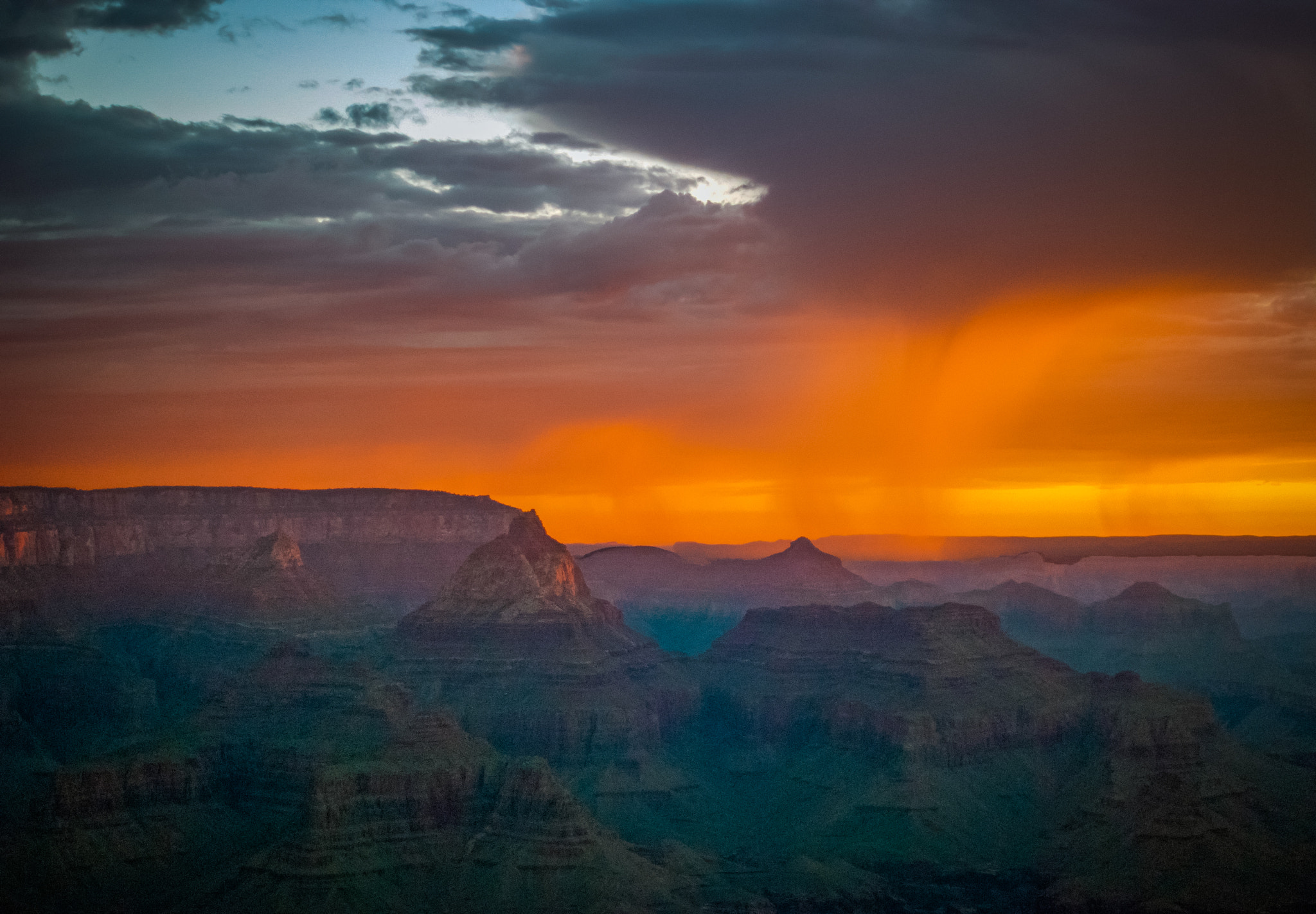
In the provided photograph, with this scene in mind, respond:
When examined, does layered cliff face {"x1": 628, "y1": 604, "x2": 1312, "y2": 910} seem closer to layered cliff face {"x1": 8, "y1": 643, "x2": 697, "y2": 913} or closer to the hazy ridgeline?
the hazy ridgeline

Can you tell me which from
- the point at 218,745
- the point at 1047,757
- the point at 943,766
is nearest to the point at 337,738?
the point at 218,745

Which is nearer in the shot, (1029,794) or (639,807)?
(1029,794)

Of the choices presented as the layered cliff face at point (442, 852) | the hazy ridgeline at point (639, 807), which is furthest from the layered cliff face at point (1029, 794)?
the layered cliff face at point (442, 852)

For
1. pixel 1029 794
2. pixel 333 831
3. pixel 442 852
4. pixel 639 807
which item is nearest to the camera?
pixel 333 831

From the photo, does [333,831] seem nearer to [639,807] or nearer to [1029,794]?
[639,807]

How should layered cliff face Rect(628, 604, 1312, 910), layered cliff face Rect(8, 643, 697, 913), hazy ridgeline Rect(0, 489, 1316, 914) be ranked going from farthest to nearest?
layered cliff face Rect(628, 604, 1312, 910) < hazy ridgeline Rect(0, 489, 1316, 914) < layered cliff face Rect(8, 643, 697, 913)

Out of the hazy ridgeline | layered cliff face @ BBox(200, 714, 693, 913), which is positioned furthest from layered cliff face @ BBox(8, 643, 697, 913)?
the hazy ridgeline

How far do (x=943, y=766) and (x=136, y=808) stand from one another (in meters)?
83.3

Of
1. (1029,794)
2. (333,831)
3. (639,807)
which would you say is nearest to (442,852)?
(333,831)

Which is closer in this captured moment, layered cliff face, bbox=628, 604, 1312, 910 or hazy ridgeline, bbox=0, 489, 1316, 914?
hazy ridgeline, bbox=0, 489, 1316, 914

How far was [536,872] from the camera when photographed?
146 metres

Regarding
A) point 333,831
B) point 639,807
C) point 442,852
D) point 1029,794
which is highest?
point 333,831

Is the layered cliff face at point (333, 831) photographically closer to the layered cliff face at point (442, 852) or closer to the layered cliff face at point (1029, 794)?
the layered cliff face at point (442, 852)

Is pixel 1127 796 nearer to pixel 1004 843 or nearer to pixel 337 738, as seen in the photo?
pixel 1004 843
